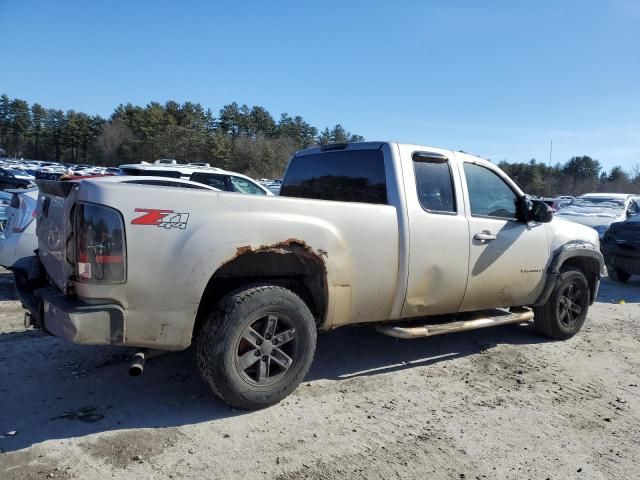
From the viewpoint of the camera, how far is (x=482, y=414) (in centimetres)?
391

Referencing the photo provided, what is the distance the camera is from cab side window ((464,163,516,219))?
5.02 metres

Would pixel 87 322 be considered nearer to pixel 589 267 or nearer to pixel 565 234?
pixel 565 234

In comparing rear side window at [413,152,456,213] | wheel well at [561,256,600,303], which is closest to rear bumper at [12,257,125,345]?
Answer: rear side window at [413,152,456,213]

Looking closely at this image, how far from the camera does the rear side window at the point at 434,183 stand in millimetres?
4594

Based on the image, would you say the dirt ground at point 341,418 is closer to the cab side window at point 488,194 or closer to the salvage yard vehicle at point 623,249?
the cab side window at point 488,194

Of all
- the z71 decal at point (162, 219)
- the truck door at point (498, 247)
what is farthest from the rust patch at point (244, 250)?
the truck door at point (498, 247)

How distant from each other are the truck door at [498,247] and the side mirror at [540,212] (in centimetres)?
10

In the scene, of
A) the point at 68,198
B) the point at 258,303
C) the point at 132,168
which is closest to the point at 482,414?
the point at 258,303

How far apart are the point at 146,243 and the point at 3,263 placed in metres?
4.14

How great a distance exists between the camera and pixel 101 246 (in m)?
3.12

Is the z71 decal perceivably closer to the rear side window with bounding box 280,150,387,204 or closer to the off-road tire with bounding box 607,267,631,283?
the rear side window with bounding box 280,150,387,204

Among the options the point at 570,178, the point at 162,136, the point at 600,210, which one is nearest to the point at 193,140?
the point at 162,136

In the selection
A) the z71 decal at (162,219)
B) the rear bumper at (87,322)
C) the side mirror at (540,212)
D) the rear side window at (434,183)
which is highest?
the rear side window at (434,183)

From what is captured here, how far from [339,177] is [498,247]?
1702 millimetres
